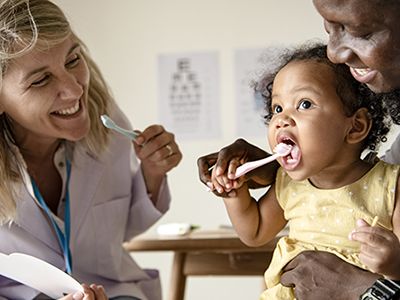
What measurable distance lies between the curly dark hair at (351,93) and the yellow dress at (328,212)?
5cm

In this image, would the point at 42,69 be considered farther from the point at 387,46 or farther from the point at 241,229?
the point at 387,46

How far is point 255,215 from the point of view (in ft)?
4.45

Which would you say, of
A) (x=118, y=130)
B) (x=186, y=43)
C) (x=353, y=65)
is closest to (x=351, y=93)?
(x=353, y=65)

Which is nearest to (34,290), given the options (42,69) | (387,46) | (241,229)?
(42,69)

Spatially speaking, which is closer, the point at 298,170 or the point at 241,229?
the point at 298,170

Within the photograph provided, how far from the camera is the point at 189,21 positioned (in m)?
3.74

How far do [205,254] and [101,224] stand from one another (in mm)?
636

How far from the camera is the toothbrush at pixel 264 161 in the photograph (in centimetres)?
121

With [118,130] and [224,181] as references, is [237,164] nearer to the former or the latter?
[224,181]

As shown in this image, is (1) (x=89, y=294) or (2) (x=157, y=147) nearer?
(1) (x=89, y=294)

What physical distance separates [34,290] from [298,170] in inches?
30.0

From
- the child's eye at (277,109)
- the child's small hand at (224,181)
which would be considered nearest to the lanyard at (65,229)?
the child's small hand at (224,181)

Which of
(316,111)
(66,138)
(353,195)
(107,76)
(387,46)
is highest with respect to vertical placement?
(387,46)

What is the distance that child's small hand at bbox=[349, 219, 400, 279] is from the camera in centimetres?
107
